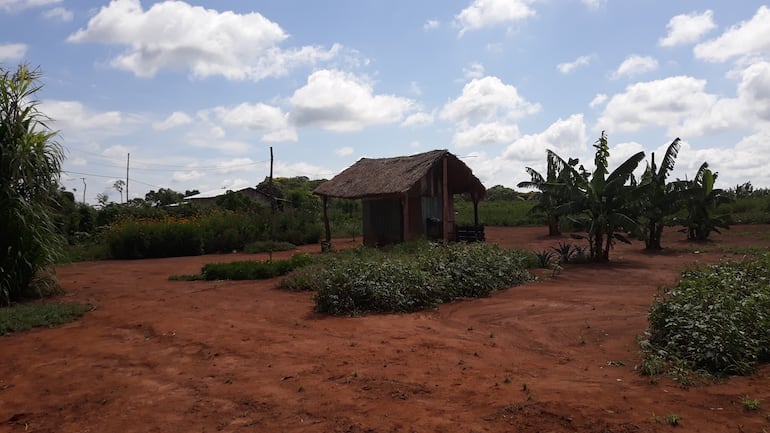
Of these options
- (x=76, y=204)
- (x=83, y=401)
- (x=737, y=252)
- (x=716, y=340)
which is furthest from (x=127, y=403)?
(x=76, y=204)

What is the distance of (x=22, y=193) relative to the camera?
1014 cm

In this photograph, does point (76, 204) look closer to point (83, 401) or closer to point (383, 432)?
point (83, 401)

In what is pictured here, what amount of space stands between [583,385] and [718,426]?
3.85ft

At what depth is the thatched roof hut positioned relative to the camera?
19.1 metres

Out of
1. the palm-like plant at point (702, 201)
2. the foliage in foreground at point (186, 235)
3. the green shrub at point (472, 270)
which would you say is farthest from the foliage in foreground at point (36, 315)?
the palm-like plant at point (702, 201)

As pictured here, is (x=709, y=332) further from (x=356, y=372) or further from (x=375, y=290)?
(x=375, y=290)

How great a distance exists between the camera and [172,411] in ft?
14.9

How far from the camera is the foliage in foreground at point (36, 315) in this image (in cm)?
798

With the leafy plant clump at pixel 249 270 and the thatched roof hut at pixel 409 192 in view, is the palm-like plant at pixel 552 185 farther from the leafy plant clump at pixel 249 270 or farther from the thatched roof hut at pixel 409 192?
the leafy plant clump at pixel 249 270

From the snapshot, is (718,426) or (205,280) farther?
(205,280)

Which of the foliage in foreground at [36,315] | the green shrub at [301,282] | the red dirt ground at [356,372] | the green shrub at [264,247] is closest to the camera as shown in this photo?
the red dirt ground at [356,372]

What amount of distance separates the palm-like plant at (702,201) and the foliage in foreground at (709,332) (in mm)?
13871

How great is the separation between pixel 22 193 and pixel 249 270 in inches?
200

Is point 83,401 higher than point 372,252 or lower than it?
lower
